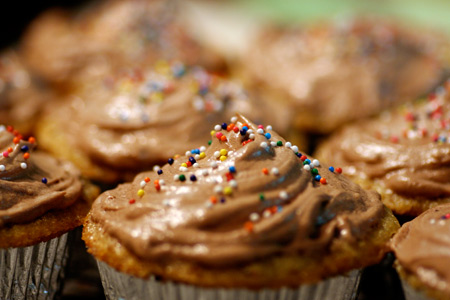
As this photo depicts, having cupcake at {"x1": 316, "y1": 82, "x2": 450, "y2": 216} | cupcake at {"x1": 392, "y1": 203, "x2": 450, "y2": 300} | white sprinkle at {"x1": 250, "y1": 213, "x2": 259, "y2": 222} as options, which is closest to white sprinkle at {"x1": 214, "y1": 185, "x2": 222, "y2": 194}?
white sprinkle at {"x1": 250, "y1": 213, "x2": 259, "y2": 222}

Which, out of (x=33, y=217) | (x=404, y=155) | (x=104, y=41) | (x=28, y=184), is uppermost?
(x=104, y=41)

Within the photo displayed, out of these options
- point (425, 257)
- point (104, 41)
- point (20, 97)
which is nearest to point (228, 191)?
point (425, 257)

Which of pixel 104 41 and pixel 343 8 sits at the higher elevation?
pixel 104 41

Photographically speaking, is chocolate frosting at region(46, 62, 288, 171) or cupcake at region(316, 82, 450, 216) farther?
chocolate frosting at region(46, 62, 288, 171)

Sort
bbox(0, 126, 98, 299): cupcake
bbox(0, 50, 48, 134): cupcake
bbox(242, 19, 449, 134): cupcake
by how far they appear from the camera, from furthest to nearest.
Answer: bbox(242, 19, 449, 134): cupcake
bbox(0, 50, 48, 134): cupcake
bbox(0, 126, 98, 299): cupcake

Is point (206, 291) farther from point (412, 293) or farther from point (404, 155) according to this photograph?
point (404, 155)

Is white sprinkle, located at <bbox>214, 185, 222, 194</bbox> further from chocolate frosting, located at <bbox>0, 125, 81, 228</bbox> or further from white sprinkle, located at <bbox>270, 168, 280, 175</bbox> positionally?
chocolate frosting, located at <bbox>0, 125, 81, 228</bbox>
